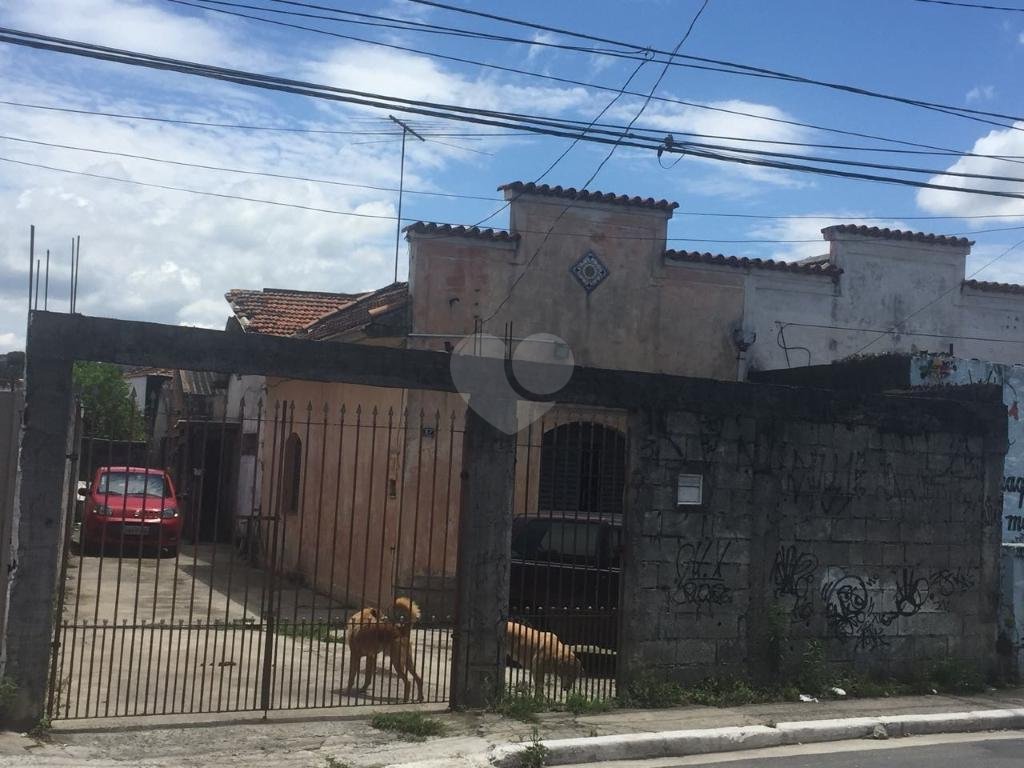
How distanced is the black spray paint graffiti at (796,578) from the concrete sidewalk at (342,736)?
111 centimetres

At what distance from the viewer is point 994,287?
19.3 metres

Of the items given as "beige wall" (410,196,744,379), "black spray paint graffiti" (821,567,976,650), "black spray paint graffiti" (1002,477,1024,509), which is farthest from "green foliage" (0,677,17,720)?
"black spray paint graffiti" (1002,477,1024,509)

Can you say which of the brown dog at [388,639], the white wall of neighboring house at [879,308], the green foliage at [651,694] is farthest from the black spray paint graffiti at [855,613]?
the white wall of neighboring house at [879,308]

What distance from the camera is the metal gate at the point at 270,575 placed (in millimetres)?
8258

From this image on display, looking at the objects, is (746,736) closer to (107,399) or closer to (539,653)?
(539,653)

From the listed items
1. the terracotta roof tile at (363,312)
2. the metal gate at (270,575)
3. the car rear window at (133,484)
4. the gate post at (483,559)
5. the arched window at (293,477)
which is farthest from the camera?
the arched window at (293,477)

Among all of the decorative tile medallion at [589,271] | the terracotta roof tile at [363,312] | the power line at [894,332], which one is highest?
the decorative tile medallion at [589,271]

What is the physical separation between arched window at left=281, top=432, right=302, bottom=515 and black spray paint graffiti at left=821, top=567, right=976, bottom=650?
10.5 metres

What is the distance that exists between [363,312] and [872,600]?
28.2ft

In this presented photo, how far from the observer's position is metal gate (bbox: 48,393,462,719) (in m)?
8.26

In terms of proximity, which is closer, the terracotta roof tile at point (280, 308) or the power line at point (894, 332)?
the power line at point (894, 332)

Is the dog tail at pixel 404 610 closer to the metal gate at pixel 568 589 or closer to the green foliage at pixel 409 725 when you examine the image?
the metal gate at pixel 568 589

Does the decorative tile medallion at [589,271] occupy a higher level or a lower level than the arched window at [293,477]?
higher

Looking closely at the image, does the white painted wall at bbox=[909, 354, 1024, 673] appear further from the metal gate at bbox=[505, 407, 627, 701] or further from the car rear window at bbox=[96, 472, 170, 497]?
the car rear window at bbox=[96, 472, 170, 497]
